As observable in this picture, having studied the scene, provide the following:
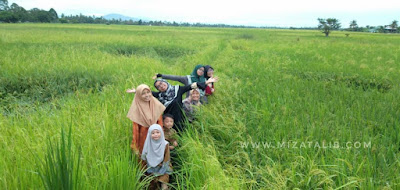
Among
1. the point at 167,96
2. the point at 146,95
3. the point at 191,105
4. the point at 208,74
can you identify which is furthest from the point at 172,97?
the point at 208,74

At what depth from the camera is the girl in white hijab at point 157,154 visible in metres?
2.49

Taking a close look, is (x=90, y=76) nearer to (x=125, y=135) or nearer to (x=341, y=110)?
(x=125, y=135)

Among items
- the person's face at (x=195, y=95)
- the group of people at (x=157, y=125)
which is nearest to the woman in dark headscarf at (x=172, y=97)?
the group of people at (x=157, y=125)

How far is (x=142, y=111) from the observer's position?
279 centimetres

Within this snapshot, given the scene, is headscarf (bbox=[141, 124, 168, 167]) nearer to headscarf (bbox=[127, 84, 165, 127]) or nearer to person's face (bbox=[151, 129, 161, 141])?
person's face (bbox=[151, 129, 161, 141])

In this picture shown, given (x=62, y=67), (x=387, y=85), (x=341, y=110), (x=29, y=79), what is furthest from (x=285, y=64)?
(x=29, y=79)

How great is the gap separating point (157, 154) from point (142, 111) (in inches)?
20.9

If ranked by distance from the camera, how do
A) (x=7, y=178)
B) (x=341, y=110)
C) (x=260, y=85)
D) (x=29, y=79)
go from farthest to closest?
(x=29, y=79), (x=260, y=85), (x=341, y=110), (x=7, y=178)

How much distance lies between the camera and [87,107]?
3.86 meters

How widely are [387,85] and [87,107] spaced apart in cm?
637

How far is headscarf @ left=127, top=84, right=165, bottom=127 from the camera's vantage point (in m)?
2.75

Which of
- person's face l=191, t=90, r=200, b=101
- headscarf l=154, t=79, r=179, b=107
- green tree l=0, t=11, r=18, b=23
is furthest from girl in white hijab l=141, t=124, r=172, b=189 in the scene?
green tree l=0, t=11, r=18, b=23

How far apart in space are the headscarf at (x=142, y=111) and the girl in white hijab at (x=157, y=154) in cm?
28

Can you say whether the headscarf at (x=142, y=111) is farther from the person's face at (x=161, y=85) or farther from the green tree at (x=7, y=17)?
the green tree at (x=7, y=17)
